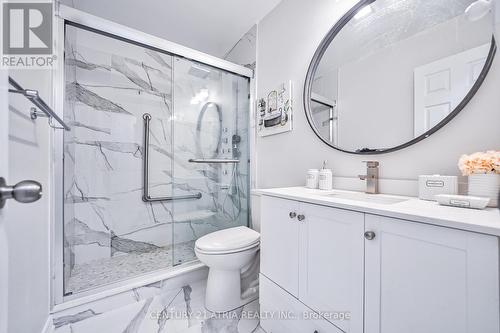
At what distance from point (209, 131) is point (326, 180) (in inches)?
46.1

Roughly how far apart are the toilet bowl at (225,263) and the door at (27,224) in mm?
736

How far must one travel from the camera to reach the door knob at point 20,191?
32 centimetres

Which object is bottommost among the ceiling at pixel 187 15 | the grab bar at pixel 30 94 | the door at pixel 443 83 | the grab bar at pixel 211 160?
the grab bar at pixel 211 160

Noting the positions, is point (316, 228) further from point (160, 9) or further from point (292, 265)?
point (160, 9)

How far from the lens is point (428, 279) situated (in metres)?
0.55

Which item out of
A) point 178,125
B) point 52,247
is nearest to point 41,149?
point 52,247

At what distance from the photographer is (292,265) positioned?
0.94 metres

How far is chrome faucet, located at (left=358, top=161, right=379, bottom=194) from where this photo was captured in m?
1.00

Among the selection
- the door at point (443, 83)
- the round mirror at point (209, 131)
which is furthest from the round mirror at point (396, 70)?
the round mirror at point (209, 131)

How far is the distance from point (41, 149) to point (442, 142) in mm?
1815

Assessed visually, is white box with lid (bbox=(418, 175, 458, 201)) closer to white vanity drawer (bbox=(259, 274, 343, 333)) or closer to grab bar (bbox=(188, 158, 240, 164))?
white vanity drawer (bbox=(259, 274, 343, 333))

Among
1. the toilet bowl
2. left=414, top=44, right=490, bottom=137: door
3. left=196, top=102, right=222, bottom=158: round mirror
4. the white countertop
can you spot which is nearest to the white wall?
left=414, top=44, right=490, bottom=137: door

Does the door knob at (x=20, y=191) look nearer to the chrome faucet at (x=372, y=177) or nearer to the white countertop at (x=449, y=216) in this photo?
the white countertop at (x=449, y=216)

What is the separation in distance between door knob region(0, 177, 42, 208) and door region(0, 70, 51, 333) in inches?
18.9
